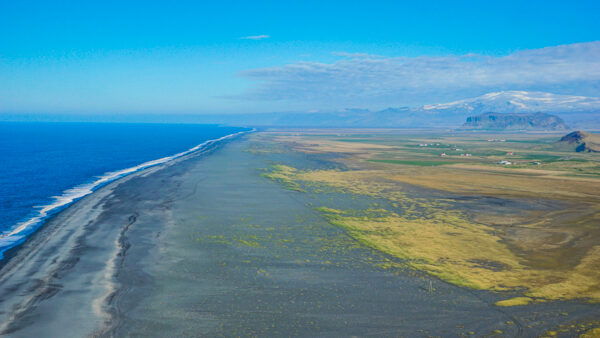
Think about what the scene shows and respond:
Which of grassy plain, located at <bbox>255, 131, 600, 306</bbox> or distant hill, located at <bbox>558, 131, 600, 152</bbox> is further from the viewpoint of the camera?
distant hill, located at <bbox>558, 131, 600, 152</bbox>

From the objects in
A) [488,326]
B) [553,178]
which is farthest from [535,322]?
[553,178]

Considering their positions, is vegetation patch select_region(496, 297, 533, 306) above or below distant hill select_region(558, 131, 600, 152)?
below

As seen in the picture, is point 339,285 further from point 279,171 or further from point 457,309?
point 279,171

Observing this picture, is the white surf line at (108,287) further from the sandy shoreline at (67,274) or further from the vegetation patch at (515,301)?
the vegetation patch at (515,301)

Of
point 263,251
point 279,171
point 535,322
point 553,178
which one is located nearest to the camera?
point 535,322

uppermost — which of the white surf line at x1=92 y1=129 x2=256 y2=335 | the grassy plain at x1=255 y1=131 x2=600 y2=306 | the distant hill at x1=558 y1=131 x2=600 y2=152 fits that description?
the distant hill at x1=558 y1=131 x2=600 y2=152

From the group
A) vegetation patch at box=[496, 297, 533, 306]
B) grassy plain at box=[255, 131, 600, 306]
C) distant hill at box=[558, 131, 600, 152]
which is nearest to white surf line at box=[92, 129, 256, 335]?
grassy plain at box=[255, 131, 600, 306]

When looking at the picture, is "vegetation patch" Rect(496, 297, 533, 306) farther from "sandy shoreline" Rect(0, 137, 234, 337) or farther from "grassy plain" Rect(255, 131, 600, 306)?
"sandy shoreline" Rect(0, 137, 234, 337)
